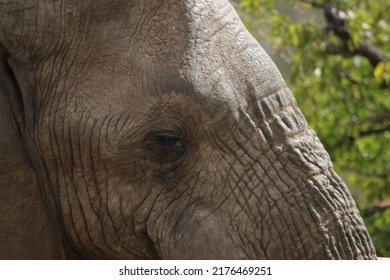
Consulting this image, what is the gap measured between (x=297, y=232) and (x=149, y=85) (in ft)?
1.66

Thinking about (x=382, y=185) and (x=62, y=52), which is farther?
(x=382, y=185)

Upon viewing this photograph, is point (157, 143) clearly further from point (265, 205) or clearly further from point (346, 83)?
point (346, 83)

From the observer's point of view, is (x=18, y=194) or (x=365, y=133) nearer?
(x=18, y=194)

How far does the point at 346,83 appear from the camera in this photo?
6293 mm

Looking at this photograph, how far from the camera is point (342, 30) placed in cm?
619

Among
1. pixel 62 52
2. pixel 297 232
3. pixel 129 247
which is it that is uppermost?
pixel 62 52

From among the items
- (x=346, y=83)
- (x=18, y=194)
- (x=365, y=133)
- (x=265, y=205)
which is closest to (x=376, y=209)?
(x=365, y=133)

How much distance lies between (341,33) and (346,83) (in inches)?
10.8

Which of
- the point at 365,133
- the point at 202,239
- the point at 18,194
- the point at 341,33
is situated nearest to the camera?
the point at 202,239

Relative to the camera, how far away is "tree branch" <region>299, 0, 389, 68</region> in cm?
618

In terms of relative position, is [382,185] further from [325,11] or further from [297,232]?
[297,232]

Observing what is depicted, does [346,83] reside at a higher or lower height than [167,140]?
lower

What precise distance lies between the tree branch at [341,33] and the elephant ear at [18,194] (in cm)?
342

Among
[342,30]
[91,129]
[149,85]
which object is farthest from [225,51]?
[342,30]
